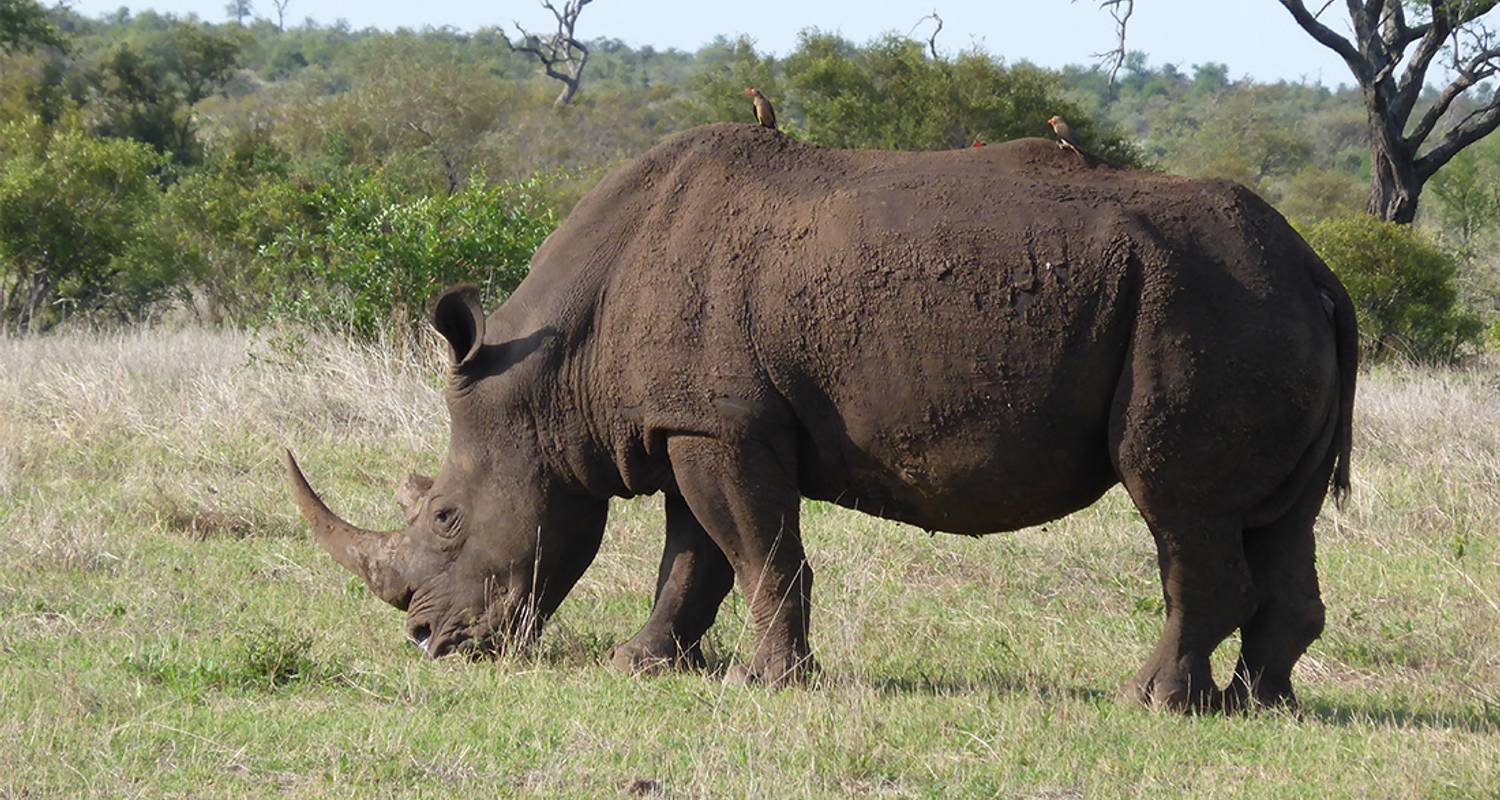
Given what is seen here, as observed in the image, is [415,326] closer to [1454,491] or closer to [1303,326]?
[1454,491]

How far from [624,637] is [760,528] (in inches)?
56.3

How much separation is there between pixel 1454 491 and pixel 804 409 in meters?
5.32

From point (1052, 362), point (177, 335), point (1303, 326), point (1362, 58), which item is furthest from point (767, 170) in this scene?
point (1362, 58)

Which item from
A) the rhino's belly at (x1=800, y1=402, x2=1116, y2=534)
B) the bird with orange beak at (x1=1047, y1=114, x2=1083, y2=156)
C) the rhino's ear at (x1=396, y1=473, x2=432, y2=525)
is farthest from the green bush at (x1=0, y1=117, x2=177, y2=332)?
the bird with orange beak at (x1=1047, y1=114, x2=1083, y2=156)

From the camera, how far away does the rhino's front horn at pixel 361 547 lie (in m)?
7.54

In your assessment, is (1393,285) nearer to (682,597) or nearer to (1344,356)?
(1344,356)

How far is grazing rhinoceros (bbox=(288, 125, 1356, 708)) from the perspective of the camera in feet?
20.7

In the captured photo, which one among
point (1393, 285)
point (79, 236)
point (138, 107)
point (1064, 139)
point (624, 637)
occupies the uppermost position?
point (1064, 139)

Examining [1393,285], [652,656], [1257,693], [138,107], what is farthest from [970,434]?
[138,107]

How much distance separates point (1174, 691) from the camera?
661 cm

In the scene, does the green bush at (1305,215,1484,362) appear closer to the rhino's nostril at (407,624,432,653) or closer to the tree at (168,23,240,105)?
the rhino's nostril at (407,624,432,653)

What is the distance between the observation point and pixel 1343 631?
817 cm

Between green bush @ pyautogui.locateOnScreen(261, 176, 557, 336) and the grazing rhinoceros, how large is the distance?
7.15 metres

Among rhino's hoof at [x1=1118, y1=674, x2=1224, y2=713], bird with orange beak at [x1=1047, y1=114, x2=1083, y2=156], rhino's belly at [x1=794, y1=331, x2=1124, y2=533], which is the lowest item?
rhino's hoof at [x1=1118, y1=674, x2=1224, y2=713]
